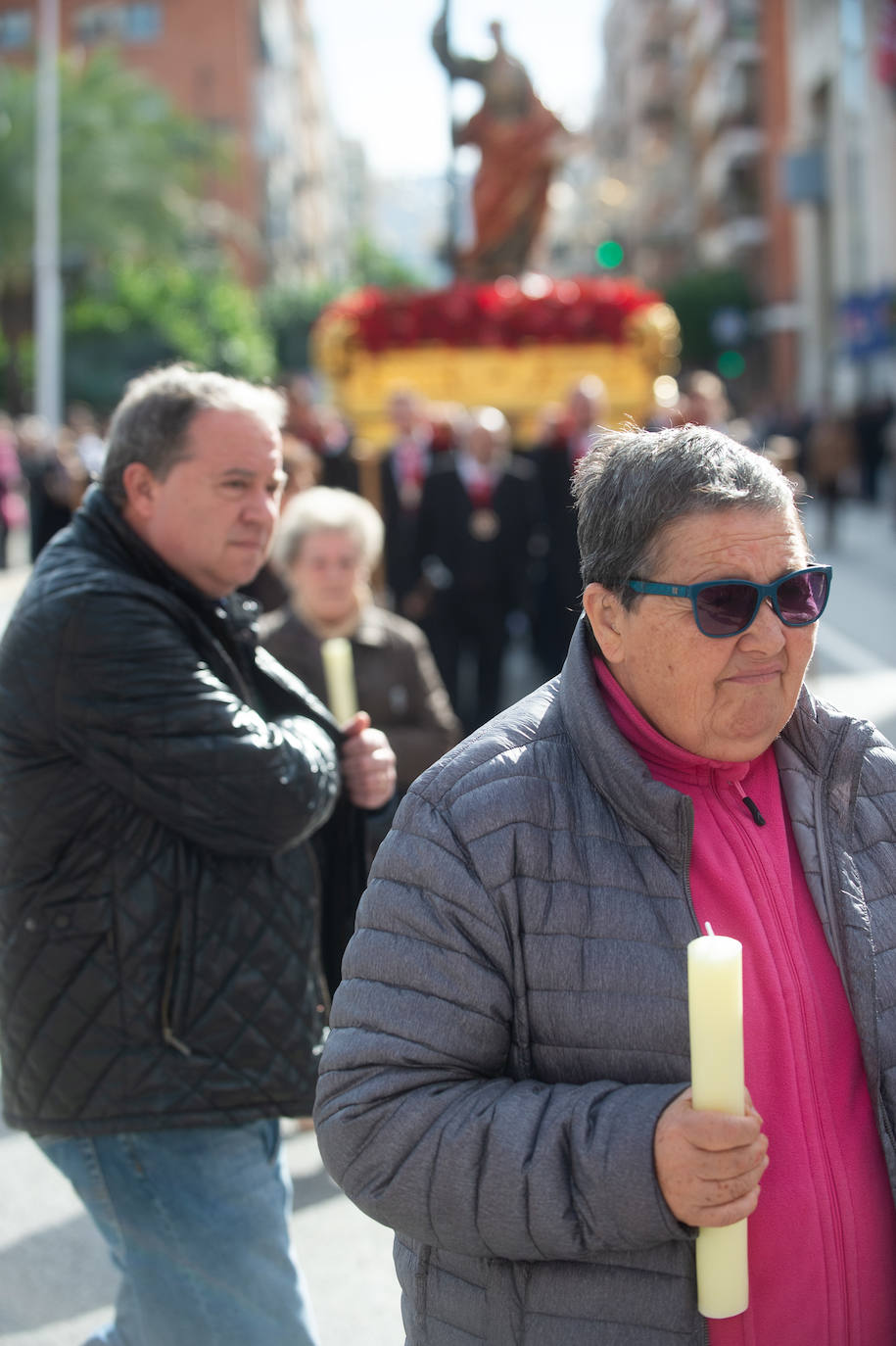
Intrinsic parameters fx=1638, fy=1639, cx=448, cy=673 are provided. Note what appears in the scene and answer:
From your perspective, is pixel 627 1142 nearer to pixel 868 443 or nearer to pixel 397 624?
pixel 397 624

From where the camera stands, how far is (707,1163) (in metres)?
1.58

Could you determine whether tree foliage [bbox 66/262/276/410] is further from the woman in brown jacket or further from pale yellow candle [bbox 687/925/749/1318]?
pale yellow candle [bbox 687/925/749/1318]

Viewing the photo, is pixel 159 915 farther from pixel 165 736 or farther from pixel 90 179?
pixel 90 179

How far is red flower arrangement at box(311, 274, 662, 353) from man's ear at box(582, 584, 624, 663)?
34.1 feet

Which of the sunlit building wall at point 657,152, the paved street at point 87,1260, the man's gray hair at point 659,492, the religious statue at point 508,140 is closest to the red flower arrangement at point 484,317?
the religious statue at point 508,140

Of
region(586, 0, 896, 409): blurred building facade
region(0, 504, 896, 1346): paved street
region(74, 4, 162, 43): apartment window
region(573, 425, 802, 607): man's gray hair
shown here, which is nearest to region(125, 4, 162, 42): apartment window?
region(74, 4, 162, 43): apartment window

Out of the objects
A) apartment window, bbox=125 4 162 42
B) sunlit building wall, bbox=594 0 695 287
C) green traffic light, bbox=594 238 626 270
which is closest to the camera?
green traffic light, bbox=594 238 626 270

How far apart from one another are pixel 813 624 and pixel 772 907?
0.32 metres

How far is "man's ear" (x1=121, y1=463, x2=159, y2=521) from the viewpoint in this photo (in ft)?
8.64

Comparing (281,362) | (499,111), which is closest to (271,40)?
(281,362)

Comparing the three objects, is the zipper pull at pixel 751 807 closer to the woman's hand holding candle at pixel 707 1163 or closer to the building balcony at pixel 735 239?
the woman's hand holding candle at pixel 707 1163

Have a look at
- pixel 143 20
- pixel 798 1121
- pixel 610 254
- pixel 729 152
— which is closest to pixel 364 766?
pixel 798 1121

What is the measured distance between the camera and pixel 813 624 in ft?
6.11

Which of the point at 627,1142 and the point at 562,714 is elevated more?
the point at 562,714
